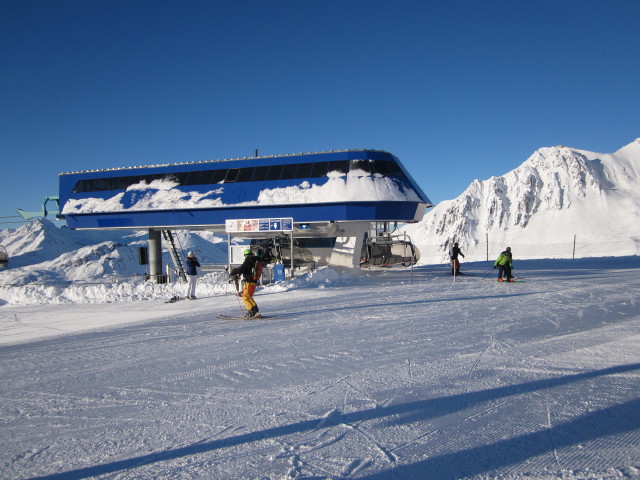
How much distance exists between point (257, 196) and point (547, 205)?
372 feet

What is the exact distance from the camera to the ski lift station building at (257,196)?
63.6 feet

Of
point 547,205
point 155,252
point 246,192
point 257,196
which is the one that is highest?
point 547,205

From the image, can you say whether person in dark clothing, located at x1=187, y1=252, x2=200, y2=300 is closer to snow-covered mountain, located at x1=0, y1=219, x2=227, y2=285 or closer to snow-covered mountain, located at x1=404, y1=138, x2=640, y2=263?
snow-covered mountain, located at x1=0, y1=219, x2=227, y2=285

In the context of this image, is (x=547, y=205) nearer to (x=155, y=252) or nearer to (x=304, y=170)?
(x=304, y=170)

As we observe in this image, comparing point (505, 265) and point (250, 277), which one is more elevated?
point (250, 277)

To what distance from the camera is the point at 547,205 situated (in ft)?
372

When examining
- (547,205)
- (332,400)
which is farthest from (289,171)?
(547,205)

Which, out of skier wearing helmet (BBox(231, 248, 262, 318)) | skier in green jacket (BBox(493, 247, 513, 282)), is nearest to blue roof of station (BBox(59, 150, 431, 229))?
skier in green jacket (BBox(493, 247, 513, 282))

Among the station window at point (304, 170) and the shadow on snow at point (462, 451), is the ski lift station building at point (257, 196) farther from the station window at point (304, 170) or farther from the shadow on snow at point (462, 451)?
the shadow on snow at point (462, 451)

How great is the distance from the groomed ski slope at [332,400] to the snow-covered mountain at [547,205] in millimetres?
88371

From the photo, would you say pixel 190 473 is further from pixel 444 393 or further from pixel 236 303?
pixel 236 303

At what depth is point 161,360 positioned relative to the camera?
19.1 feet

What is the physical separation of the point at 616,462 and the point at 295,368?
3.31 meters

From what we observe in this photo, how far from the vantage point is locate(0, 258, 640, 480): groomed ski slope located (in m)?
2.90
